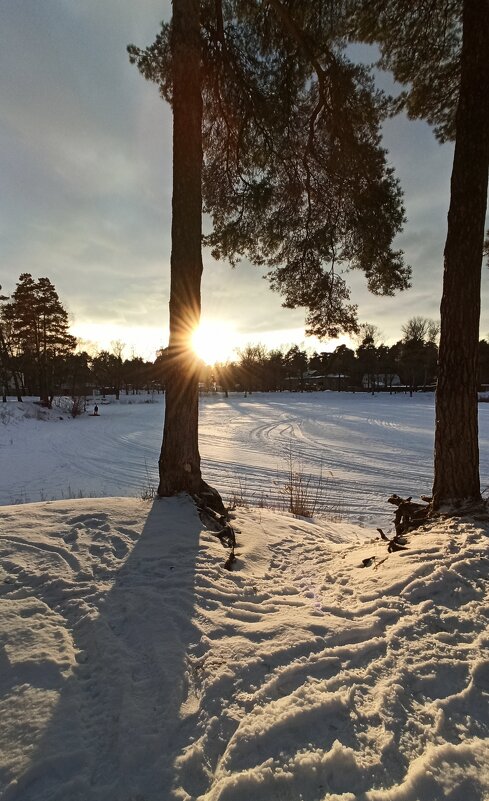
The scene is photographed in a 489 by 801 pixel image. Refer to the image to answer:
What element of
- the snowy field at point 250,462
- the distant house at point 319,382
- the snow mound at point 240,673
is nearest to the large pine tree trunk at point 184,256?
the snow mound at point 240,673

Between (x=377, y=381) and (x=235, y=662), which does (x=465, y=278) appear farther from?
(x=377, y=381)

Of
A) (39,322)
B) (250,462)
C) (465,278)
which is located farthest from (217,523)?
(39,322)

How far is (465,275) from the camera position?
152 inches

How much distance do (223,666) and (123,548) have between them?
174 centimetres

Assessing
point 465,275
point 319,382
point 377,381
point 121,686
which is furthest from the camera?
point 319,382

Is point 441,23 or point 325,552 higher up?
point 441,23

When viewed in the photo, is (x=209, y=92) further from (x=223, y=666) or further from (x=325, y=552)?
(x=223, y=666)

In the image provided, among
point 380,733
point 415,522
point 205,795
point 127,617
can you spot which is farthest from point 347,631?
point 415,522

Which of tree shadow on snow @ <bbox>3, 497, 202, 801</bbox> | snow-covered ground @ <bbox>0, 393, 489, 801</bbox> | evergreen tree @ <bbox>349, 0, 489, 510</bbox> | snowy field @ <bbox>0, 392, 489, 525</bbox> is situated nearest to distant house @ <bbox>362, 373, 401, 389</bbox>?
snowy field @ <bbox>0, 392, 489, 525</bbox>

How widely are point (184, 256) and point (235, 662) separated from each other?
14.0 feet

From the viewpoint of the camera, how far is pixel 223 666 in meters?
2.07

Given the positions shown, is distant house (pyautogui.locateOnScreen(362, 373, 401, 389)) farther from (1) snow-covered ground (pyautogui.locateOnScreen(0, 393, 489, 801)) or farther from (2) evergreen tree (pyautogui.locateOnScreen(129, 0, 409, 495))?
(1) snow-covered ground (pyautogui.locateOnScreen(0, 393, 489, 801))

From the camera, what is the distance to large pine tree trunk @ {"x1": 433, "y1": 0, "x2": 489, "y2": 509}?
3.75m

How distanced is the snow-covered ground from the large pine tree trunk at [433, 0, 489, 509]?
722 millimetres
